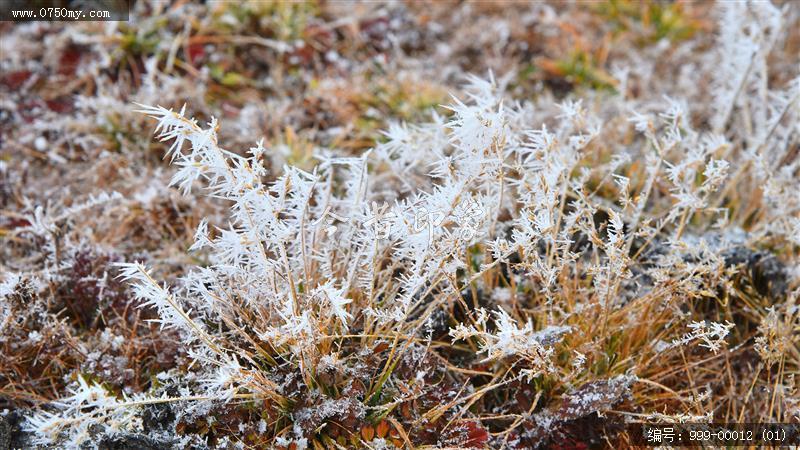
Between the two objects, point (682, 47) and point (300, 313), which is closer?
point (300, 313)

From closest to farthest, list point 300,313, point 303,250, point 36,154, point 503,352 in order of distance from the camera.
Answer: point 503,352
point 303,250
point 300,313
point 36,154

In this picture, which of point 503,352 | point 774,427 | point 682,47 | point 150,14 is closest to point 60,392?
point 503,352

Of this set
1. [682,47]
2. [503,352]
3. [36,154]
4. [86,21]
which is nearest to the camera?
[503,352]

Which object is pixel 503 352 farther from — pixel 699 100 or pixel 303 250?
pixel 699 100

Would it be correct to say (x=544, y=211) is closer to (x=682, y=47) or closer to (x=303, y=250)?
(x=303, y=250)

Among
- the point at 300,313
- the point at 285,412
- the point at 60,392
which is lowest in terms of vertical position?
the point at 60,392

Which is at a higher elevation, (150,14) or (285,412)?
(150,14)

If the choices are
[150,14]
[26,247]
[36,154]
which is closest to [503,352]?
[26,247]
